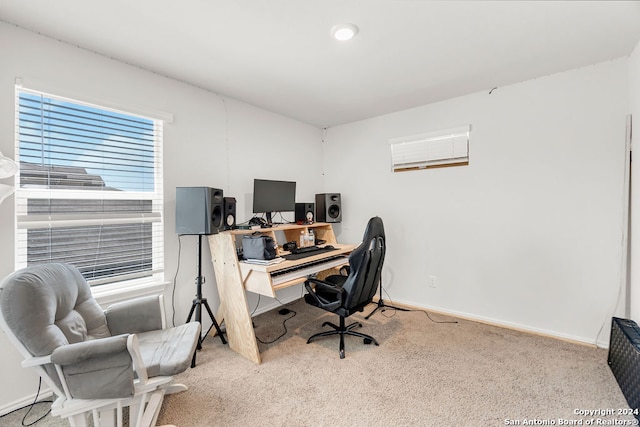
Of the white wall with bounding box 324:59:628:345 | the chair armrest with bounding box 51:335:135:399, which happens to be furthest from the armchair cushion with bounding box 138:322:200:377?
the white wall with bounding box 324:59:628:345

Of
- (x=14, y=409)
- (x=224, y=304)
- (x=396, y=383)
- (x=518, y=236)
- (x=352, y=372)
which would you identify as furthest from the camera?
(x=518, y=236)

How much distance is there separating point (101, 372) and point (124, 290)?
0.98m

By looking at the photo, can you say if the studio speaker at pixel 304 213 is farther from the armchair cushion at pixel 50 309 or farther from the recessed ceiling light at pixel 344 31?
the armchair cushion at pixel 50 309

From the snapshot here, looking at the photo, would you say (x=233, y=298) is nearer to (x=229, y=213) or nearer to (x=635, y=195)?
(x=229, y=213)

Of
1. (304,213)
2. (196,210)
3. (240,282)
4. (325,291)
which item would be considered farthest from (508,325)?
(196,210)

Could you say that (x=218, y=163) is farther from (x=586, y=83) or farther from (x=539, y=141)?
(x=586, y=83)

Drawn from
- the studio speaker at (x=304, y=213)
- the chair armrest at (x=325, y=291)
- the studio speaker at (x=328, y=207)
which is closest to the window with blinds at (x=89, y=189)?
the chair armrest at (x=325, y=291)

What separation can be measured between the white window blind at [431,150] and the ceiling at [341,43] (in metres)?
0.49

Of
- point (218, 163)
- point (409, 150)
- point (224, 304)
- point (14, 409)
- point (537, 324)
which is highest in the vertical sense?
point (409, 150)

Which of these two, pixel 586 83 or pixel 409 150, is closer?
pixel 586 83

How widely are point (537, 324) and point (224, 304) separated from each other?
9.34 ft

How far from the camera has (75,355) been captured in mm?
1283

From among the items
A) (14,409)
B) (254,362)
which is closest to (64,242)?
(14,409)

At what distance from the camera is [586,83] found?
2.34m
